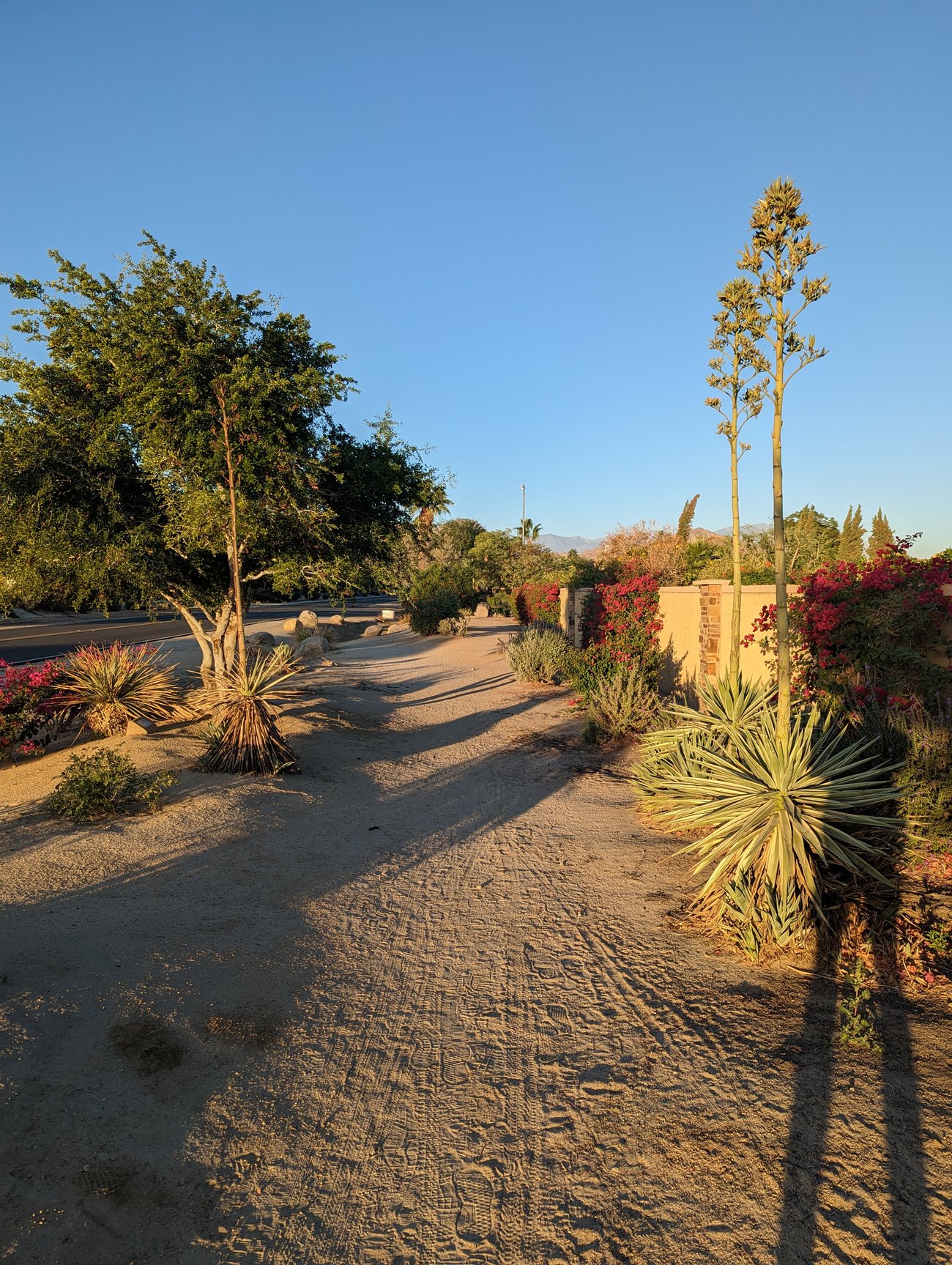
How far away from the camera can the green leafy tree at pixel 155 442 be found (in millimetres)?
9508

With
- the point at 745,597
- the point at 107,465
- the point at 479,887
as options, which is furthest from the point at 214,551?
the point at 745,597

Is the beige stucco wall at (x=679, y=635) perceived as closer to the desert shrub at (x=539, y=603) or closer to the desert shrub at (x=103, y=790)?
the desert shrub at (x=103, y=790)

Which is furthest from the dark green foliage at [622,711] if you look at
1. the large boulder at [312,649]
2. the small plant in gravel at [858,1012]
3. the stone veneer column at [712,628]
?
the large boulder at [312,649]

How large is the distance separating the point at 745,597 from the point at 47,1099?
390 inches

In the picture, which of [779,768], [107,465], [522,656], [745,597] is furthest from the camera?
[522,656]

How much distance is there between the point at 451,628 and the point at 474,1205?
2683 centimetres

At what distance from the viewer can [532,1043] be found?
3.90 m

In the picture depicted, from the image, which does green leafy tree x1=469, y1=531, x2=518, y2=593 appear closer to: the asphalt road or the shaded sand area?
the asphalt road

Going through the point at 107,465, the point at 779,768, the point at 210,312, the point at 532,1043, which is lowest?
the point at 532,1043

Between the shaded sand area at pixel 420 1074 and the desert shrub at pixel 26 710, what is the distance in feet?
8.24

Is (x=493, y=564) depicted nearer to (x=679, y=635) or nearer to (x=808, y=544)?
(x=808, y=544)

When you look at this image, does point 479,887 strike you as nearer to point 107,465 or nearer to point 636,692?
point 636,692

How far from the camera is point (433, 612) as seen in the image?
1177 inches

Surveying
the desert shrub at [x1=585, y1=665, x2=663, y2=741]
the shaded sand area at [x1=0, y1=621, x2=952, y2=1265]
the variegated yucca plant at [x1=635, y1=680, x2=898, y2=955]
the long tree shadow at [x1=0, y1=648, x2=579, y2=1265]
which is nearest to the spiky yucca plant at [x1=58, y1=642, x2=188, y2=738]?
the long tree shadow at [x1=0, y1=648, x2=579, y2=1265]
